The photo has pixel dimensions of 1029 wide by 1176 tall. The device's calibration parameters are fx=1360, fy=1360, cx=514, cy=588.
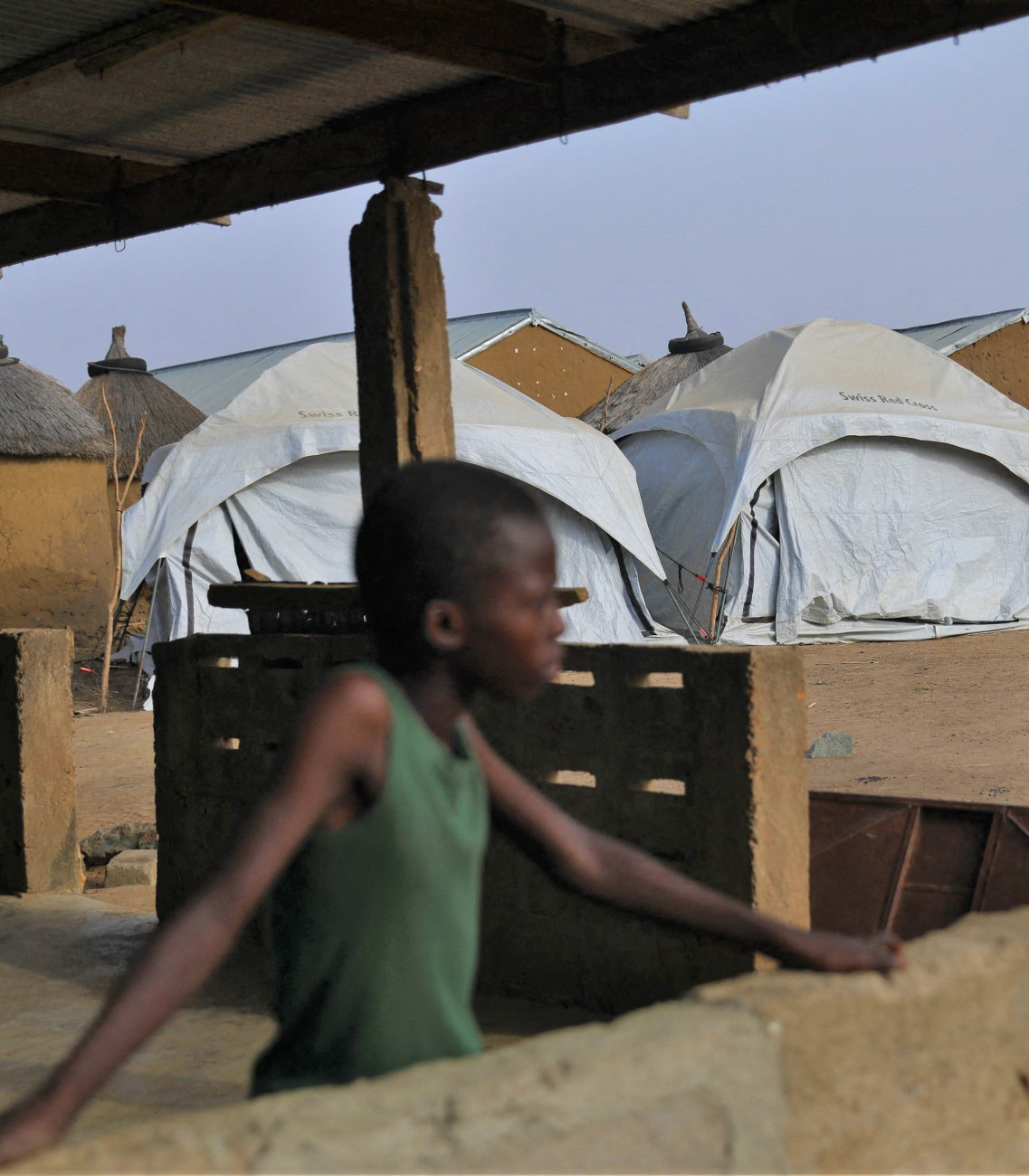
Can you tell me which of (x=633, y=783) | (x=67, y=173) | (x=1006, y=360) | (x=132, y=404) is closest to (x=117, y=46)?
(x=67, y=173)

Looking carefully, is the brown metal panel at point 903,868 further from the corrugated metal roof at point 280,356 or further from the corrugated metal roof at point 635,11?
the corrugated metal roof at point 280,356

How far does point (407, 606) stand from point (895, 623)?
12.0 m

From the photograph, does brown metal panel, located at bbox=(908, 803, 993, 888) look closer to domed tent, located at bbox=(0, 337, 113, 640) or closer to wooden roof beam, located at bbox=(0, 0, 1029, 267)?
wooden roof beam, located at bbox=(0, 0, 1029, 267)

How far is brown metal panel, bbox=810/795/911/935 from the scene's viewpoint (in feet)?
13.2

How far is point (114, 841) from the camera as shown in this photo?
686 cm

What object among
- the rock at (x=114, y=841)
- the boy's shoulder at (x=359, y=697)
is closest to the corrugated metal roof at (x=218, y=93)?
the boy's shoulder at (x=359, y=697)

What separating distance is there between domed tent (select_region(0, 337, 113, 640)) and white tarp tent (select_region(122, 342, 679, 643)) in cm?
213

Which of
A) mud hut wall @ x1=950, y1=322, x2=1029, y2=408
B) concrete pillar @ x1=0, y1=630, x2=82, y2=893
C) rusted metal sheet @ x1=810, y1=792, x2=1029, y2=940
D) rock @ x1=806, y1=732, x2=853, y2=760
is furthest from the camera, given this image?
mud hut wall @ x1=950, y1=322, x2=1029, y2=408

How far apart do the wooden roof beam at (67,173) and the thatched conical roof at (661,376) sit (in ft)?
32.9

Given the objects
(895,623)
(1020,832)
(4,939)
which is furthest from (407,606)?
(895,623)

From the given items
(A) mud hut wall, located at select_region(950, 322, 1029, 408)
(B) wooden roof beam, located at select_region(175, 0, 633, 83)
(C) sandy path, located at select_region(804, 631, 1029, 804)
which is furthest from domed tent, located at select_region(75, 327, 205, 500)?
(B) wooden roof beam, located at select_region(175, 0, 633, 83)

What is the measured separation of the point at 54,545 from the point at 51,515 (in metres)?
0.31

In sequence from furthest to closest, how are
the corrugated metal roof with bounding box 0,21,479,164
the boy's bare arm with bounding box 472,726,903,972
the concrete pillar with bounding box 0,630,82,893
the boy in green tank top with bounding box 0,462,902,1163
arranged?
the concrete pillar with bounding box 0,630,82,893, the corrugated metal roof with bounding box 0,21,479,164, the boy's bare arm with bounding box 472,726,903,972, the boy in green tank top with bounding box 0,462,902,1163

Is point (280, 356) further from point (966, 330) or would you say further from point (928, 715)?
point (928, 715)
